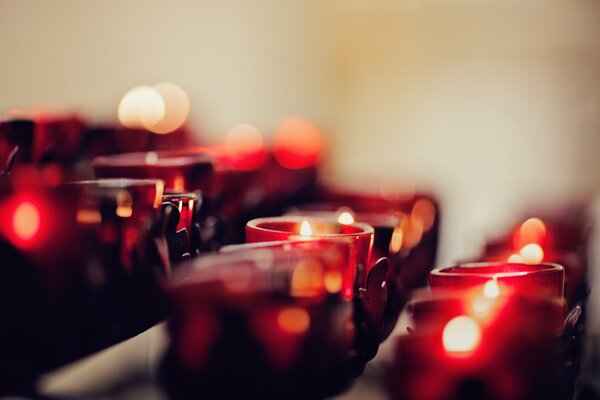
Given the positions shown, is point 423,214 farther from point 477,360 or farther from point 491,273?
point 477,360

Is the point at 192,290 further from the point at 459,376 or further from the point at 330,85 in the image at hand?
the point at 330,85

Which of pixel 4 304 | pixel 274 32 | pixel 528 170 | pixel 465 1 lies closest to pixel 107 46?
pixel 274 32

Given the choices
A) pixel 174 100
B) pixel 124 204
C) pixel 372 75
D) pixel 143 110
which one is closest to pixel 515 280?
pixel 124 204

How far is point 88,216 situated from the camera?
1.62 feet

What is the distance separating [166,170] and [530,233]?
532 mm

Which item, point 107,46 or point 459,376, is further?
point 107,46

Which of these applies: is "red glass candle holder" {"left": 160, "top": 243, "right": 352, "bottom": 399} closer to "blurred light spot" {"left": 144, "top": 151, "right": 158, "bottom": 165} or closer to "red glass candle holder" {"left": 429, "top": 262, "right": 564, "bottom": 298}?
"red glass candle holder" {"left": 429, "top": 262, "right": 564, "bottom": 298}

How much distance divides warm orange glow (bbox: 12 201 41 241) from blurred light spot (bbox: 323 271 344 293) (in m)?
0.18

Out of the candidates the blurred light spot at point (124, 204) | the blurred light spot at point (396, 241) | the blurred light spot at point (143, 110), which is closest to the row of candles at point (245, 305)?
the blurred light spot at point (124, 204)

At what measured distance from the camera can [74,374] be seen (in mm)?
496

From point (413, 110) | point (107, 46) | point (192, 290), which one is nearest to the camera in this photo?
point (192, 290)

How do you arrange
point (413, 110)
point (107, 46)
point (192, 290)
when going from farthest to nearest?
point (413, 110) < point (107, 46) < point (192, 290)

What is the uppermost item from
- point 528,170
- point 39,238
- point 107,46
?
point 107,46

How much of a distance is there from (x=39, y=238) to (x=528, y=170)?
281cm
